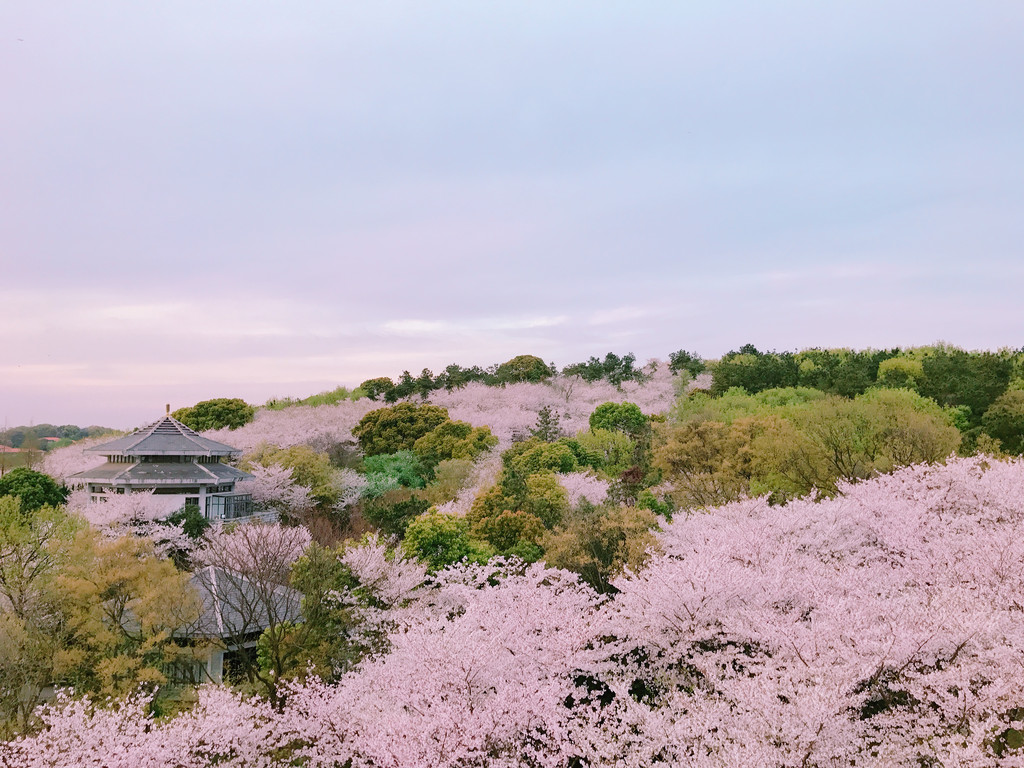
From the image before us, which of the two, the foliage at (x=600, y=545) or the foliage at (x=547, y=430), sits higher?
the foliage at (x=547, y=430)

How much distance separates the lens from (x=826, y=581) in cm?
1491

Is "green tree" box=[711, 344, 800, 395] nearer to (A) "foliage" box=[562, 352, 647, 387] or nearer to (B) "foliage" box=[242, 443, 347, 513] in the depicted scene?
(A) "foliage" box=[562, 352, 647, 387]

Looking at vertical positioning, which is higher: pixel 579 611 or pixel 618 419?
pixel 618 419

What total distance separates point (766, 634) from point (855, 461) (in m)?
19.0

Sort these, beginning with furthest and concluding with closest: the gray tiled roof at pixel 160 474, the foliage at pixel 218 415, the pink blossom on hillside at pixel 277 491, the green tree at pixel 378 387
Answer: the green tree at pixel 378 387
the foliage at pixel 218 415
the pink blossom on hillside at pixel 277 491
the gray tiled roof at pixel 160 474

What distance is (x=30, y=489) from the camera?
1323 inches

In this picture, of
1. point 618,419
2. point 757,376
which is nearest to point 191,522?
point 618,419

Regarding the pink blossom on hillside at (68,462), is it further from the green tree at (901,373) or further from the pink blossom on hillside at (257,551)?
the green tree at (901,373)

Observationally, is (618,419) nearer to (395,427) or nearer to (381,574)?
(395,427)

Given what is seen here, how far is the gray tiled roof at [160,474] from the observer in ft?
115

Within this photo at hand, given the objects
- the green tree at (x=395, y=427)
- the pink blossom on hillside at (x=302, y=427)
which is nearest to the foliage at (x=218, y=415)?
the pink blossom on hillside at (x=302, y=427)

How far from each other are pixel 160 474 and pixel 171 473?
499 millimetres

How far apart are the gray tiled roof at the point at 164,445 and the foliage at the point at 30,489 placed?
2.46 m

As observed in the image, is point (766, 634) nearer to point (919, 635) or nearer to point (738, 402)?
point (919, 635)
